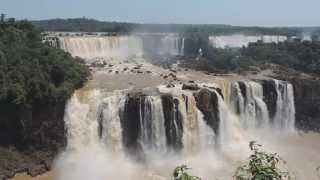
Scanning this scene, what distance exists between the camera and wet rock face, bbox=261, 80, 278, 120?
35.1m

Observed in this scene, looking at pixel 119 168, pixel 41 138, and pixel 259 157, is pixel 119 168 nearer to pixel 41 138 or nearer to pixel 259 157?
pixel 41 138

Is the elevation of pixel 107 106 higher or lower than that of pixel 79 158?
higher

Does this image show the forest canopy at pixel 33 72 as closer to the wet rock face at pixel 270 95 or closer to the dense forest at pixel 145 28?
the wet rock face at pixel 270 95

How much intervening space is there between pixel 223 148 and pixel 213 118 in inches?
72.5

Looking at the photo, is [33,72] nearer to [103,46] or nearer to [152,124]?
[152,124]

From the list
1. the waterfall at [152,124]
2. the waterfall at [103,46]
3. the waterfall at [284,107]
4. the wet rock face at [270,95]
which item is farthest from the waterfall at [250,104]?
the waterfall at [103,46]

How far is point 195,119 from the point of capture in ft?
96.9

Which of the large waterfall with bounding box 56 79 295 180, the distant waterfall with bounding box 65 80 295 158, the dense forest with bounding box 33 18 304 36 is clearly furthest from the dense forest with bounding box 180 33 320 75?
the dense forest with bounding box 33 18 304 36

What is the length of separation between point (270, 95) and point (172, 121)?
31.1ft

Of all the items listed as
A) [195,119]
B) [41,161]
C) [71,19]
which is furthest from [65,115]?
[71,19]

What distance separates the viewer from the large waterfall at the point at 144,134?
1048 inches

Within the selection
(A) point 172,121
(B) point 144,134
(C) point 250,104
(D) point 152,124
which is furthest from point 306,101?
(B) point 144,134

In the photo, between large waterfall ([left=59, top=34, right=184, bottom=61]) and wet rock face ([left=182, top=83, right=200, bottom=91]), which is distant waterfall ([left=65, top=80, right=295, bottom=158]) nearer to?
wet rock face ([left=182, top=83, right=200, bottom=91])

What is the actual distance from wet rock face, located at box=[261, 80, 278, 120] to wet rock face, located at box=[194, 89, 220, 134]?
567 cm
